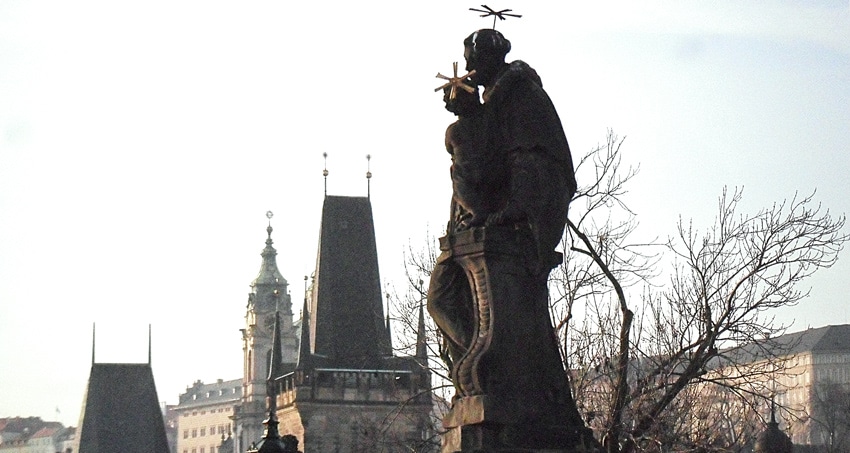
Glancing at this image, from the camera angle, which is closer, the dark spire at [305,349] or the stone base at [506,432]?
the stone base at [506,432]

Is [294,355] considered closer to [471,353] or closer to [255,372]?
[255,372]

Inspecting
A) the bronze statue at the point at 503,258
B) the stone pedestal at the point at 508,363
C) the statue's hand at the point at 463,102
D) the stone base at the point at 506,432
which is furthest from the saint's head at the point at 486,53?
the stone base at the point at 506,432

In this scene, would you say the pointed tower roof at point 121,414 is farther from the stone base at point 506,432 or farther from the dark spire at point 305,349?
the stone base at point 506,432

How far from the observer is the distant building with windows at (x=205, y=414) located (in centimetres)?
17550

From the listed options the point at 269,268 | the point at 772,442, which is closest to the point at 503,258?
the point at 772,442

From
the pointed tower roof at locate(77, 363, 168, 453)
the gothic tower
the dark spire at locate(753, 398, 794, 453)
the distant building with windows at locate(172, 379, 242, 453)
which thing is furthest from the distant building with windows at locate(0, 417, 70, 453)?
the dark spire at locate(753, 398, 794, 453)

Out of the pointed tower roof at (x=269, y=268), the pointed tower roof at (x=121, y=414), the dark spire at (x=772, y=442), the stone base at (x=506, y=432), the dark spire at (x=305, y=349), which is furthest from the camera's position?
the pointed tower roof at (x=269, y=268)

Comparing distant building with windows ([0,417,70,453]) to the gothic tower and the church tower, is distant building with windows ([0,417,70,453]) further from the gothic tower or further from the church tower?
the gothic tower

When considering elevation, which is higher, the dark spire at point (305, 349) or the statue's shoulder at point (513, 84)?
the dark spire at point (305, 349)

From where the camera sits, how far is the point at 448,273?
813cm

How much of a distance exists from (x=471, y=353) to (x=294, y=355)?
115 m

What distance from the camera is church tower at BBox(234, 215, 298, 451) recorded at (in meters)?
117

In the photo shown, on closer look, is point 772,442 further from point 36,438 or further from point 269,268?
point 36,438

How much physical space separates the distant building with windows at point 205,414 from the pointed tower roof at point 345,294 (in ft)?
335
